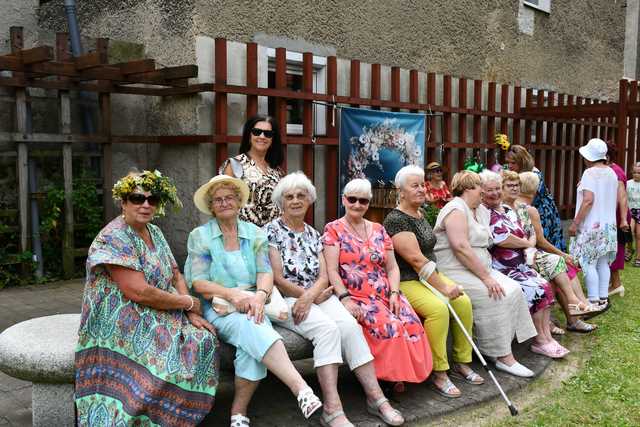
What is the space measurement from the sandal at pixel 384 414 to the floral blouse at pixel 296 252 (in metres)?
0.80

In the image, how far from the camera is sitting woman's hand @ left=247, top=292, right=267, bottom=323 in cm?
350

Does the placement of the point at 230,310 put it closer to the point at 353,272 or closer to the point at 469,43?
the point at 353,272

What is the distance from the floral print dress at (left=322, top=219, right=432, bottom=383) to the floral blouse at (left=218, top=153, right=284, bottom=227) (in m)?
0.63

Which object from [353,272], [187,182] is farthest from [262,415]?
[187,182]

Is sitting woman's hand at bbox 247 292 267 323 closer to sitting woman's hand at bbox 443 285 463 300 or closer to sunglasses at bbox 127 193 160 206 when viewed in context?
sunglasses at bbox 127 193 160 206

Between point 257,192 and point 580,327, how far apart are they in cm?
306

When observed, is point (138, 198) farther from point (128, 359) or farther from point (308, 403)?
point (308, 403)

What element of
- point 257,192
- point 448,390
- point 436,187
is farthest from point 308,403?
point 436,187

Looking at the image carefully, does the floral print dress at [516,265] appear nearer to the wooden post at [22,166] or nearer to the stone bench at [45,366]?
the stone bench at [45,366]

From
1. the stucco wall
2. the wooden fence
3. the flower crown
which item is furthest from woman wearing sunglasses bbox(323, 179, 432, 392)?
the stucco wall

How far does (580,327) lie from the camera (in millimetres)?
5570

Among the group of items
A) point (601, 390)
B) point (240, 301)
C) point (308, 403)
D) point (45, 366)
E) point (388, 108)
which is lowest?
point (601, 390)

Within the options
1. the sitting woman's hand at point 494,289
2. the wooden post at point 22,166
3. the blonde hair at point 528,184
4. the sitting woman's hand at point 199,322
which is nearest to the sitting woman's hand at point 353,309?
the sitting woman's hand at point 199,322

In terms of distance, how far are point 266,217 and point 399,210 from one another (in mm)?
935
